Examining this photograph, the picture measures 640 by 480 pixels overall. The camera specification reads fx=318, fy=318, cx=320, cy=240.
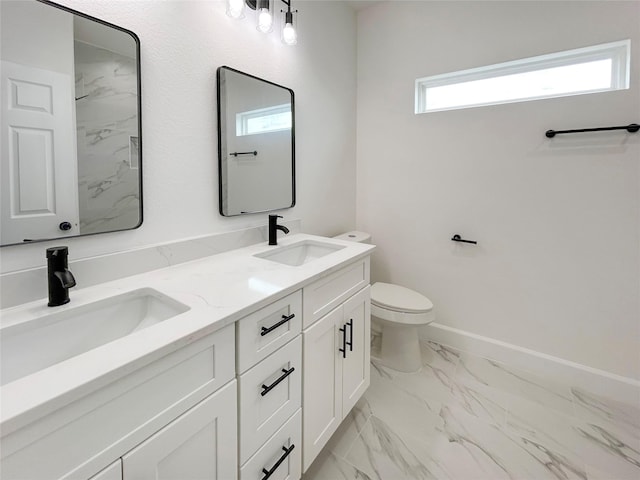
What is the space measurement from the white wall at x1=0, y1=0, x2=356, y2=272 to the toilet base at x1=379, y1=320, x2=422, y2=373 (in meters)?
0.91

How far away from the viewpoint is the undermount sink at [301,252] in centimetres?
160

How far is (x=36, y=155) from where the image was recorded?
0.93 metres

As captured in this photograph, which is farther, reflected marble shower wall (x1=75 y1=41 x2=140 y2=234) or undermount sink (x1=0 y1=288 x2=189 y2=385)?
reflected marble shower wall (x1=75 y1=41 x2=140 y2=234)

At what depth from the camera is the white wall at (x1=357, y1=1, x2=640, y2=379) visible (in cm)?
172

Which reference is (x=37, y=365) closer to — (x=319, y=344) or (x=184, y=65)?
(x=319, y=344)

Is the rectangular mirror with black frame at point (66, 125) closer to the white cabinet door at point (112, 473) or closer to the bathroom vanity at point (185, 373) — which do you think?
the bathroom vanity at point (185, 373)

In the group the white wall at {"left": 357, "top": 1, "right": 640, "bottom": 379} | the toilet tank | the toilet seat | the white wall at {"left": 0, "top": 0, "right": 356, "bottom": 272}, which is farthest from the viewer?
the toilet tank

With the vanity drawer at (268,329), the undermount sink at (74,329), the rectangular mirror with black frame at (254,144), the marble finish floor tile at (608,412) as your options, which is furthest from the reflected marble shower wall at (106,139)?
the marble finish floor tile at (608,412)

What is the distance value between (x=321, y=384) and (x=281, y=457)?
0.29 m

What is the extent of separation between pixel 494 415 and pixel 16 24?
96.8 inches

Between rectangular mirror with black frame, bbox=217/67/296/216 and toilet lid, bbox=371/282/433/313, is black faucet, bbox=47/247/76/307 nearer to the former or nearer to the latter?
rectangular mirror with black frame, bbox=217/67/296/216

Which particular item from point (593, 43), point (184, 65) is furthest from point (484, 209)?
point (184, 65)

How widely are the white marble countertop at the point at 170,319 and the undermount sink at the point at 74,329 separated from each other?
0.02 metres

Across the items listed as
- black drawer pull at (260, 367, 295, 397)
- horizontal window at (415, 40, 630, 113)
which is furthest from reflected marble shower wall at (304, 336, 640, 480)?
horizontal window at (415, 40, 630, 113)
